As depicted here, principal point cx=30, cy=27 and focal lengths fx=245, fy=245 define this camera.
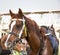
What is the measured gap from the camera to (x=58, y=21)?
236 inches

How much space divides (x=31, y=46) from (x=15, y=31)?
41 cm

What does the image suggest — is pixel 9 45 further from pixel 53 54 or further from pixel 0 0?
pixel 0 0

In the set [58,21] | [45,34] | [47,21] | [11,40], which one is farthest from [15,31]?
[58,21]

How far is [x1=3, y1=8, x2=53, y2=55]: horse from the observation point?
9.43ft

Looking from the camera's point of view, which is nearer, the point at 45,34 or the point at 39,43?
the point at 39,43

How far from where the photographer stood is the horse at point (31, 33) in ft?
9.43

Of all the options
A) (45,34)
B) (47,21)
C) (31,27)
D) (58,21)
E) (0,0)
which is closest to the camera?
(31,27)

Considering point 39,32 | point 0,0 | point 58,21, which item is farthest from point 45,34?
point 0,0

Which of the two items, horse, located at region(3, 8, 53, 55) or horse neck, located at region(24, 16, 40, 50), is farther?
horse neck, located at region(24, 16, 40, 50)

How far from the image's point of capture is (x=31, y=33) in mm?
3049

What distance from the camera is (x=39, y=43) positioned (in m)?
3.16

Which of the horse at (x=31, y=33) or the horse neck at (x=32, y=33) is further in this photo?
the horse neck at (x=32, y=33)

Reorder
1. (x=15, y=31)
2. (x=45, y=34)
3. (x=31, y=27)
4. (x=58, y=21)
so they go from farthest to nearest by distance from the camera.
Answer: (x=58, y=21), (x=45, y=34), (x=31, y=27), (x=15, y=31)

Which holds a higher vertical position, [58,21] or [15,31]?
[15,31]
